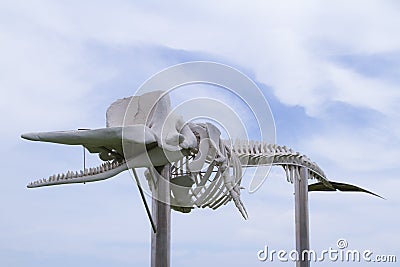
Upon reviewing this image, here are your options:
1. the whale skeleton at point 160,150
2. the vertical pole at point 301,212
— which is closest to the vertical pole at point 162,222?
the whale skeleton at point 160,150

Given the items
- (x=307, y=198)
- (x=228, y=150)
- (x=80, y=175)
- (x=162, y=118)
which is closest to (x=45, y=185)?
(x=80, y=175)

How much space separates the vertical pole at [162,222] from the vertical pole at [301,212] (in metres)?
3.47

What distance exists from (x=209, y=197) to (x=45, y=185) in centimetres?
212

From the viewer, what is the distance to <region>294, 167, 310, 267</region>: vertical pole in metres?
9.74

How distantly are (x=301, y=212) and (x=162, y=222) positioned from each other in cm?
362

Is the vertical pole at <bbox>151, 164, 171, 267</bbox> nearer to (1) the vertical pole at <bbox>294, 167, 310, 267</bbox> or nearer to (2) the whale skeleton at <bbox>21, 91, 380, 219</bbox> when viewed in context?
(2) the whale skeleton at <bbox>21, 91, 380, 219</bbox>

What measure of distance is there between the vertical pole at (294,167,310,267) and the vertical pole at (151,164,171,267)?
3468 mm

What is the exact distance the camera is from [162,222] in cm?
686

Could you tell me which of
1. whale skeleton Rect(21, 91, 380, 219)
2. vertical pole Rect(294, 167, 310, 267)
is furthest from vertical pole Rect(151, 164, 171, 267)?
vertical pole Rect(294, 167, 310, 267)

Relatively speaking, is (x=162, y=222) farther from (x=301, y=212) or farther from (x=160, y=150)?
(x=301, y=212)

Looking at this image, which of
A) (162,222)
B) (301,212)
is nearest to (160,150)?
(162,222)

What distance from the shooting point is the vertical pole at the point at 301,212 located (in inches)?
384

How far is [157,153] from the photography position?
258 inches

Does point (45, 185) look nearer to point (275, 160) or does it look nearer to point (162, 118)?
point (162, 118)
